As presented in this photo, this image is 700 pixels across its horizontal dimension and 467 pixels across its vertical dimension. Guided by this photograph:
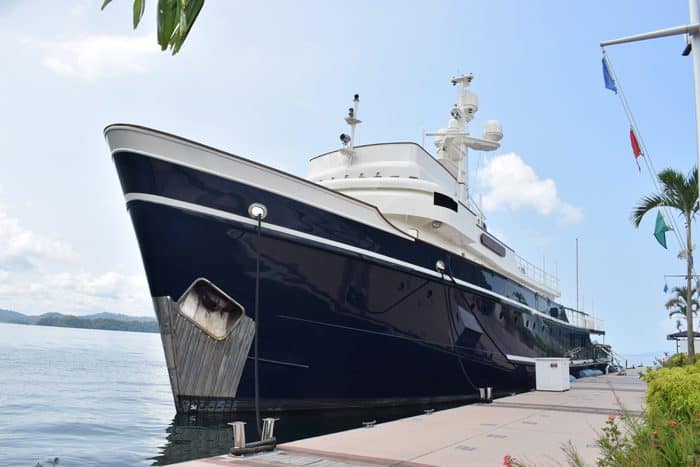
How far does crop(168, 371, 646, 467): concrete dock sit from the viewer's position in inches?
199

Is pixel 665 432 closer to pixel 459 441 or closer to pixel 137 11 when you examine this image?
pixel 459 441

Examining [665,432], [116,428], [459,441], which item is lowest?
[116,428]

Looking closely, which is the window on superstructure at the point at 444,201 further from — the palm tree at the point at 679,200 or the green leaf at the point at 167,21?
the green leaf at the point at 167,21

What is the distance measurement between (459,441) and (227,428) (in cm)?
366

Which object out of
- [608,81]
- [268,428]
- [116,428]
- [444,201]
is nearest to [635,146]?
[608,81]

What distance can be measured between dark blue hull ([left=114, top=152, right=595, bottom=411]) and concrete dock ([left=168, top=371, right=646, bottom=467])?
1667mm

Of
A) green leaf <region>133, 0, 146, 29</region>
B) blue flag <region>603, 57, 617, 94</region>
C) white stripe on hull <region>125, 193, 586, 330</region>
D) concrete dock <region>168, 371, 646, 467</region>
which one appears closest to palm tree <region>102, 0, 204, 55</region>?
green leaf <region>133, 0, 146, 29</region>

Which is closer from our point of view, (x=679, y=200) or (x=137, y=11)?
(x=137, y=11)

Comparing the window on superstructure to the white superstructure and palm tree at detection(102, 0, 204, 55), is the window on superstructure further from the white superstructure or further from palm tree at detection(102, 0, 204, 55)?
palm tree at detection(102, 0, 204, 55)

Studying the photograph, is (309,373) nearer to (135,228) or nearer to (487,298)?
(135,228)

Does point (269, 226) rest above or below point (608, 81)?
below

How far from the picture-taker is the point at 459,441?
20.0ft

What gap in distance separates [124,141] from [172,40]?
692cm

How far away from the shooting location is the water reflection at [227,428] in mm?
7287
